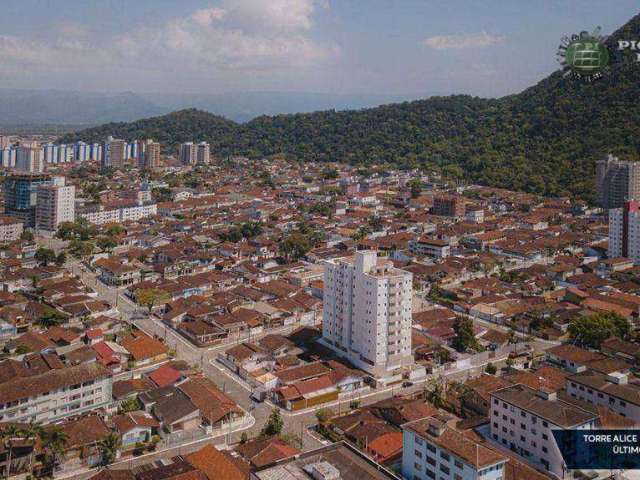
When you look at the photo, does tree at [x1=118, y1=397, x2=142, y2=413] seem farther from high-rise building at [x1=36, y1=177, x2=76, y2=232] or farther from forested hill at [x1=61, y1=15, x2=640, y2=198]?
forested hill at [x1=61, y1=15, x2=640, y2=198]

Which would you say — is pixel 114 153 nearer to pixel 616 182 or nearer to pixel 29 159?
pixel 29 159

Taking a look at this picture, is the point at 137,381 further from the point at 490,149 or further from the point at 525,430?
the point at 490,149

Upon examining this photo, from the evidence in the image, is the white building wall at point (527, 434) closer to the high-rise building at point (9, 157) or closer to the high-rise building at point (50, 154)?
the high-rise building at point (9, 157)

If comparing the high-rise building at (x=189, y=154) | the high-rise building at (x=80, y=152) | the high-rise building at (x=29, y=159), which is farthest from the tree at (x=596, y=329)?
the high-rise building at (x=80, y=152)

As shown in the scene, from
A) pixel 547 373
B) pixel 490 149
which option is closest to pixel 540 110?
pixel 490 149

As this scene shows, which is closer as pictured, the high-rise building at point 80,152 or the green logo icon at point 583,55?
the green logo icon at point 583,55

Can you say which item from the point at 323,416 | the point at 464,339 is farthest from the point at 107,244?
the point at 323,416
